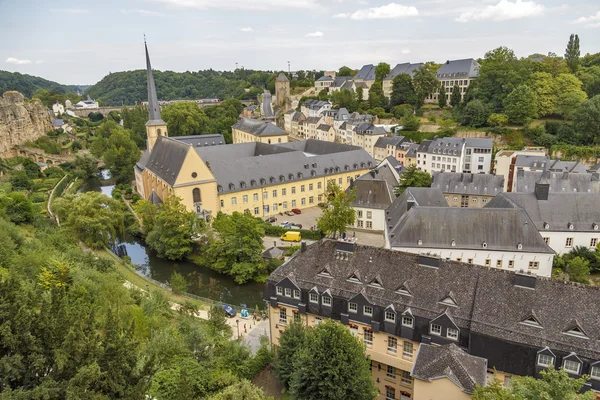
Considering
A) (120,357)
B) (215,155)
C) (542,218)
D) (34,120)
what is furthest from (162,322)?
(34,120)

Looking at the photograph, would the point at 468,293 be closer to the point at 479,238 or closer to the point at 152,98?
the point at 479,238

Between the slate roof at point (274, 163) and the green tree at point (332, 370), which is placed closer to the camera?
the green tree at point (332, 370)

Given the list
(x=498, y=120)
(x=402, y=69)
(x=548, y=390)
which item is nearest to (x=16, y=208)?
(x=548, y=390)

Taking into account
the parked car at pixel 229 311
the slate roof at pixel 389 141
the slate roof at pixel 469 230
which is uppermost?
the slate roof at pixel 389 141

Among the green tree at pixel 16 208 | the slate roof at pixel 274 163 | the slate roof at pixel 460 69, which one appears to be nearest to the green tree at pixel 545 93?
the slate roof at pixel 460 69

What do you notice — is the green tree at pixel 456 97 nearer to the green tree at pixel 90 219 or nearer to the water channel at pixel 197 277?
the water channel at pixel 197 277

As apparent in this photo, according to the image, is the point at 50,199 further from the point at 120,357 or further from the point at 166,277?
the point at 120,357

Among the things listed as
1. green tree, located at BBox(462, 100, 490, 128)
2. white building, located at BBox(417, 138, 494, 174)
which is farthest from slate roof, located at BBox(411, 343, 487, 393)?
green tree, located at BBox(462, 100, 490, 128)
